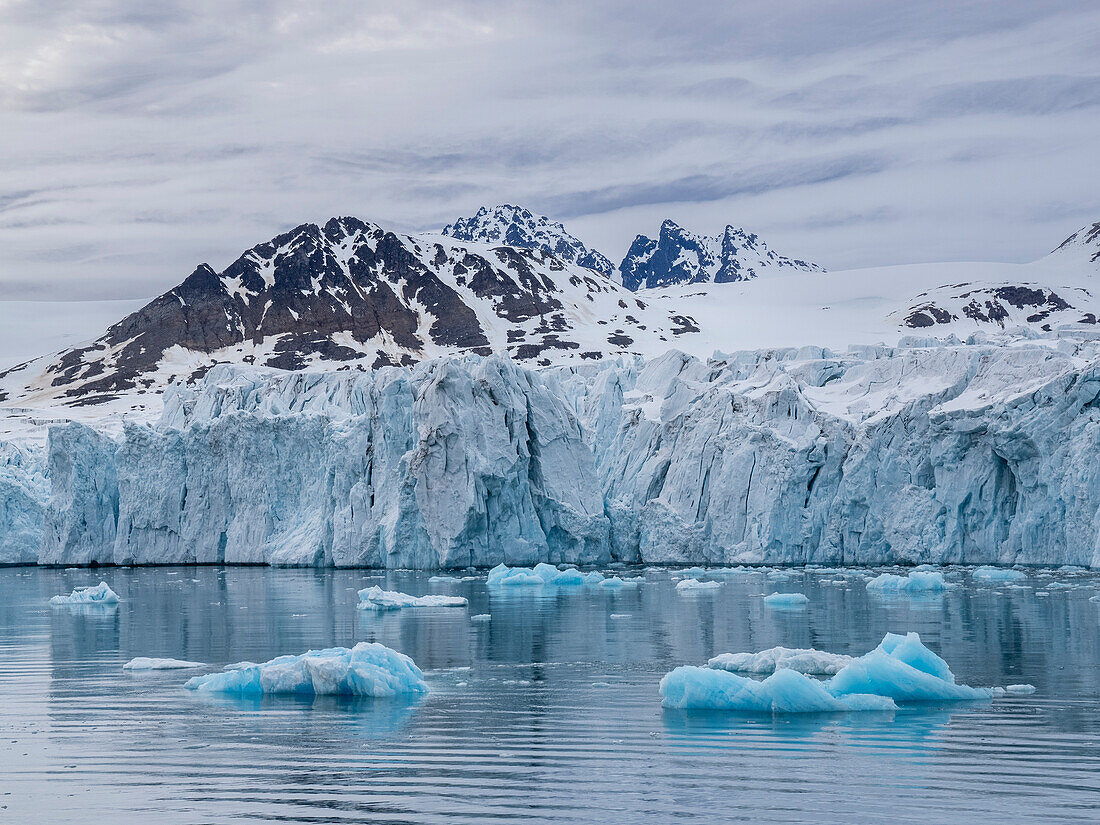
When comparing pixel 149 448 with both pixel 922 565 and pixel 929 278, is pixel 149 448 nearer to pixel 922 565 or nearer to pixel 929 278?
pixel 922 565

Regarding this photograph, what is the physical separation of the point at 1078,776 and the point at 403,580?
24.4 m

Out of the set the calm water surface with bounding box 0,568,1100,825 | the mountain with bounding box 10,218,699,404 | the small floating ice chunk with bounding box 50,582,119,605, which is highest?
the mountain with bounding box 10,218,699,404

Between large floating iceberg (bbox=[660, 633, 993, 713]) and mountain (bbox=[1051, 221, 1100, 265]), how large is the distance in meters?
148

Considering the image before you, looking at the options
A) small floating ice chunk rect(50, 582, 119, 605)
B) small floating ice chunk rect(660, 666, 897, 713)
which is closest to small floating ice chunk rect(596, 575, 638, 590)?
small floating ice chunk rect(50, 582, 119, 605)

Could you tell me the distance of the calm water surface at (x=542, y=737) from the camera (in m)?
7.96

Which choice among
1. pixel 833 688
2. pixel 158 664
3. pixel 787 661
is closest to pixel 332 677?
pixel 158 664

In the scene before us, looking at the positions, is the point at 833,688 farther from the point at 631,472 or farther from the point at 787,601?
the point at 631,472

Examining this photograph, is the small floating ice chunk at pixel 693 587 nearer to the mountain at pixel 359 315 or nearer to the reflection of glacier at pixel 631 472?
the reflection of glacier at pixel 631 472

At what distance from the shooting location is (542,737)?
34.1 feet

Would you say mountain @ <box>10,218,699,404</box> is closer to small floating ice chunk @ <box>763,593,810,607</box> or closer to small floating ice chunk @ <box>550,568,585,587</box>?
small floating ice chunk @ <box>550,568,585,587</box>

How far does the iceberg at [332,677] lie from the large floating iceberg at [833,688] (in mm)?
2870

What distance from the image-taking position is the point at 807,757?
9.30 meters

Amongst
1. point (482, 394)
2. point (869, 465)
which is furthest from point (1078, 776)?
point (482, 394)

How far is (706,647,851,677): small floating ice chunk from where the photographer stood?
13.4 m
